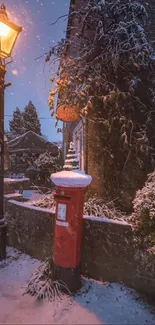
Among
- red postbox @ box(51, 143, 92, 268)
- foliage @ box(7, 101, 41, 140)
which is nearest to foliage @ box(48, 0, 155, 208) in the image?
red postbox @ box(51, 143, 92, 268)


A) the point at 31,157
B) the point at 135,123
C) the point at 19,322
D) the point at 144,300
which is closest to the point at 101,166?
the point at 135,123

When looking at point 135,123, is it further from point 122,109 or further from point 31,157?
point 31,157

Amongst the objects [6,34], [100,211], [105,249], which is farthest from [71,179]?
[6,34]

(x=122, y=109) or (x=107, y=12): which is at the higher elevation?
(x=107, y=12)

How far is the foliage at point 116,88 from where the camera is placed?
4949 millimetres

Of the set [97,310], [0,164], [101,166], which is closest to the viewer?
[97,310]

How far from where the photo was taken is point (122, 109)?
16.4ft

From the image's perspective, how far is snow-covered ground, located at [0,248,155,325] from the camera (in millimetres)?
2668

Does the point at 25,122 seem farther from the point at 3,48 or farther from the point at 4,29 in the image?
the point at 4,29

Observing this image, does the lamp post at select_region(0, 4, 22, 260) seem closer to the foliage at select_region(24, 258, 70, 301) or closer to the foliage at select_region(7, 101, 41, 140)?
the foliage at select_region(24, 258, 70, 301)

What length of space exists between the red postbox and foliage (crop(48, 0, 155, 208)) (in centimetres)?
208

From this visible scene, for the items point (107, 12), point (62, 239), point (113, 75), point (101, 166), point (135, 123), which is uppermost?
point (107, 12)

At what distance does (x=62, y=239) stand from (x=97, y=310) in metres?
0.96

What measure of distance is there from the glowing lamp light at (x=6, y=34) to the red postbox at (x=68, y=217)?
2.39 metres
